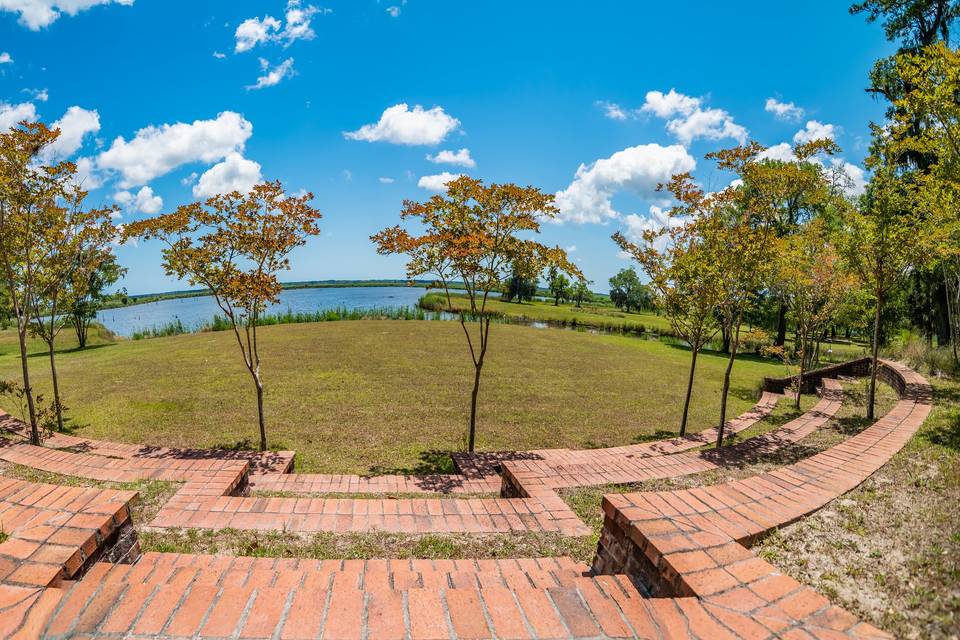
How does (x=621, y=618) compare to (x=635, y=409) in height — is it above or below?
above

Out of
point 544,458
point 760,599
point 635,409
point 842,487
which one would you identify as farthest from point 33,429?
point 635,409

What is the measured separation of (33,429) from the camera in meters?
6.98

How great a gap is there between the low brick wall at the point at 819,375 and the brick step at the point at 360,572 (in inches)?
457

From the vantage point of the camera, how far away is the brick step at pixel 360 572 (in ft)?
7.59

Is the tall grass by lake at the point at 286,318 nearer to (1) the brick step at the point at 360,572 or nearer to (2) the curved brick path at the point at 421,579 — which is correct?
(2) the curved brick path at the point at 421,579

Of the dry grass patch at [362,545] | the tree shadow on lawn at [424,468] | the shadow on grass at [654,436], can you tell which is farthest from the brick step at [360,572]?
the shadow on grass at [654,436]

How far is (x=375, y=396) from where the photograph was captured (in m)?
11.3

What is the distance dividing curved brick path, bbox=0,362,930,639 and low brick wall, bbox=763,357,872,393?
904 centimetres

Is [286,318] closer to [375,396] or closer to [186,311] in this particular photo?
[375,396]

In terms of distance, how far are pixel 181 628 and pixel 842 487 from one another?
16.8 feet

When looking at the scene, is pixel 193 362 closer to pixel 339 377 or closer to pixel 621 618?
pixel 339 377

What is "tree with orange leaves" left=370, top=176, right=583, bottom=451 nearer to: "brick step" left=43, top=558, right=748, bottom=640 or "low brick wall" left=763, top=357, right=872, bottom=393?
"brick step" left=43, top=558, right=748, bottom=640

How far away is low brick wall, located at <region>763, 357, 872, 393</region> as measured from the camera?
12152mm

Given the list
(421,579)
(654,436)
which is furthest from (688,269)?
(421,579)
